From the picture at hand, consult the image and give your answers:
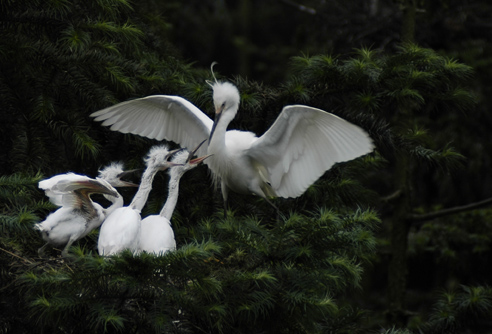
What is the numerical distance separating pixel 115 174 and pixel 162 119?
1.99ft

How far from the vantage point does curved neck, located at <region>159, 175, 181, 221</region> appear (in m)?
4.42

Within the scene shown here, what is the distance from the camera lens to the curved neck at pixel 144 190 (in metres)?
4.41

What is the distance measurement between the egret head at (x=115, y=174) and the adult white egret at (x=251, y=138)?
0.26m

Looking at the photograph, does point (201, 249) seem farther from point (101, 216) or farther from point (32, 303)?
point (101, 216)

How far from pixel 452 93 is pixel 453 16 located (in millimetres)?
2922

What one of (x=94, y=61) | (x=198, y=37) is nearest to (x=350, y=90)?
(x=94, y=61)

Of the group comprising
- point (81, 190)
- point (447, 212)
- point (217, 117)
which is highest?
point (217, 117)

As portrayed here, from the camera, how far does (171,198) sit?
14.8 ft

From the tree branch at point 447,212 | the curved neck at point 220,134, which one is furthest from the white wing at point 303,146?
the tree branch at point 447,212

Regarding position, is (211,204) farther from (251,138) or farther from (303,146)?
(303,146)

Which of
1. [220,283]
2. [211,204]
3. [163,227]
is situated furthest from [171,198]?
[220,283]

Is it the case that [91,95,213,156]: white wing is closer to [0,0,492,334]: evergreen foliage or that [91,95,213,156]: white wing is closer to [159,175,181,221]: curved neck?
[0,0,492,334]: evergreen foliage

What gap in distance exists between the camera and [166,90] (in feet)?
16.6

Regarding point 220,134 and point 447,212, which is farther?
point 447,212
